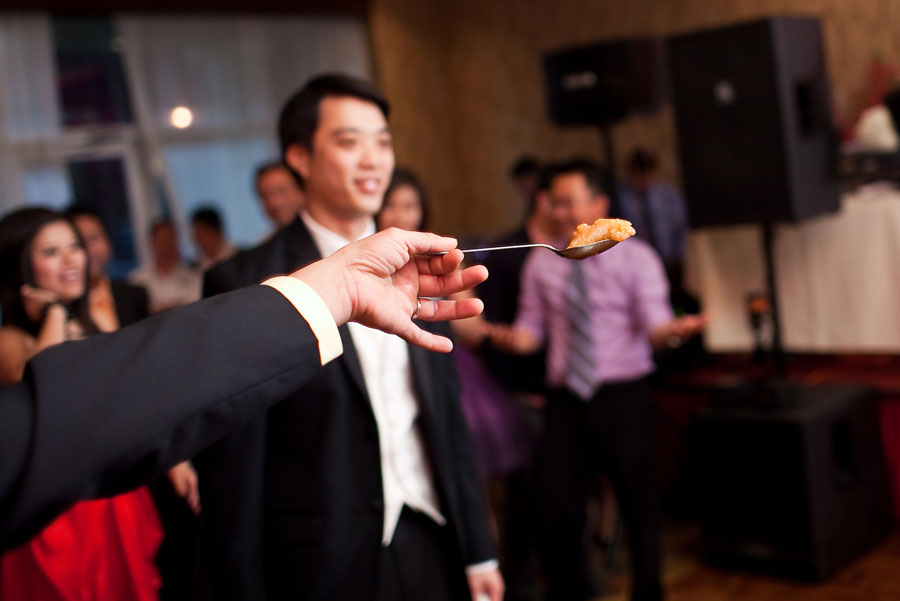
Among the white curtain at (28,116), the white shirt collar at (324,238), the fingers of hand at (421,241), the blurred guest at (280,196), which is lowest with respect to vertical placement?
the fingers of hand at (421,241)

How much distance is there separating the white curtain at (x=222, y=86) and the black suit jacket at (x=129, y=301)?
4371mm

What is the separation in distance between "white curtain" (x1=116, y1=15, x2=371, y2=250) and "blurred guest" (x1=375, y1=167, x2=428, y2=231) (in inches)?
194

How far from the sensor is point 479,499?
184 cm

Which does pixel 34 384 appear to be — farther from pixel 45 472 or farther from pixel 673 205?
pixel 673 205

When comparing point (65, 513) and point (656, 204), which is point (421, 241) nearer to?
point (65, 513)

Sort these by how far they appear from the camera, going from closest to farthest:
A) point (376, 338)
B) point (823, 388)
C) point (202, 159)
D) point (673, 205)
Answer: point (376, 338), point (823, 388), point (673, 205), point (202, 159)

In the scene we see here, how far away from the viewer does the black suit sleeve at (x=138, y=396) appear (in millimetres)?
677

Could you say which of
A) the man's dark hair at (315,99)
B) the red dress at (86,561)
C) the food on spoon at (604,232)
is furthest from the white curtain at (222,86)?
the food on spoon at (604,232)

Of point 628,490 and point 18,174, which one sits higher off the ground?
point 18,174

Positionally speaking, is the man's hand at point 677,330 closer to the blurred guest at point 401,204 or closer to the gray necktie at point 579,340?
the gray necktie at point 579,340

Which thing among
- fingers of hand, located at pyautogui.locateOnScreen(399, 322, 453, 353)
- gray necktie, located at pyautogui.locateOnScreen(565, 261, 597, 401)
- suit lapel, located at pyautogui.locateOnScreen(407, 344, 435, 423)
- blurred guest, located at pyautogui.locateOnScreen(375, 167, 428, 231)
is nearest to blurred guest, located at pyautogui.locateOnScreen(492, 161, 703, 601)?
gray necktie, located at pyautogui.locateOnScreen(565, 261, 597, 401)

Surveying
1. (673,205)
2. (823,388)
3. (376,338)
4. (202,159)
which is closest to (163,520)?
(376,338)

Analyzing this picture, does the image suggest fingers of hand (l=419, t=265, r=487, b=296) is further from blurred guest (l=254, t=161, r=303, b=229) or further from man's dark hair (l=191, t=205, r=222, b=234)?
man's dark hair (l=191, t=205, r=222, b=234)

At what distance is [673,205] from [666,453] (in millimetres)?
2632
